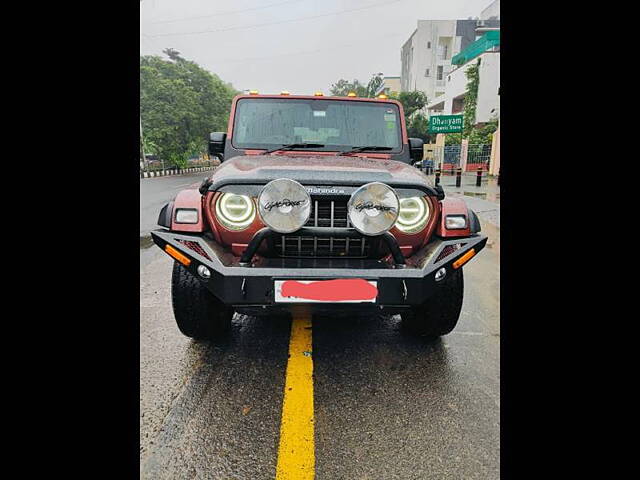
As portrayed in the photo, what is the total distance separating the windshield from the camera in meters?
3.14

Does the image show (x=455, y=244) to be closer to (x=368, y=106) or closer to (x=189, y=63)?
(x=368, y=106)

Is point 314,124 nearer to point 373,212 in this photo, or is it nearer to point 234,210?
point 234,210

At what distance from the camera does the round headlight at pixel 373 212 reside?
6.49 ft

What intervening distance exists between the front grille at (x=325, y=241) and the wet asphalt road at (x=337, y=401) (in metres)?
0.74

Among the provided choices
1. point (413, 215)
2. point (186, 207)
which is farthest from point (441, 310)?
point (186, 207)

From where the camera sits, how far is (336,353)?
2504 millimetres

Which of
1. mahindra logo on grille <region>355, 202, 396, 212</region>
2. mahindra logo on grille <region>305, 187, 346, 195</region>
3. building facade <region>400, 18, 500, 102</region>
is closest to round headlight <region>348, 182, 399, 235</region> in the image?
mahindra logo on grille <region>355, 202, 396, 212</region>

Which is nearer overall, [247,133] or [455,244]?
[455,244]

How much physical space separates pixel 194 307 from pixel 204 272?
1.63 feet

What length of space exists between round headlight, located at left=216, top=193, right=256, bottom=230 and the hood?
0.10 metres

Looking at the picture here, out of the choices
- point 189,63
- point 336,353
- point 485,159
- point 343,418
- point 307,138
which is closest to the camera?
point 343,418

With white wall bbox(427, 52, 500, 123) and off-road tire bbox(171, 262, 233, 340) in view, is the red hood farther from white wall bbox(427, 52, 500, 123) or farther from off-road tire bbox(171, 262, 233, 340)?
white wall bbox(427, 52, 500, 123)
